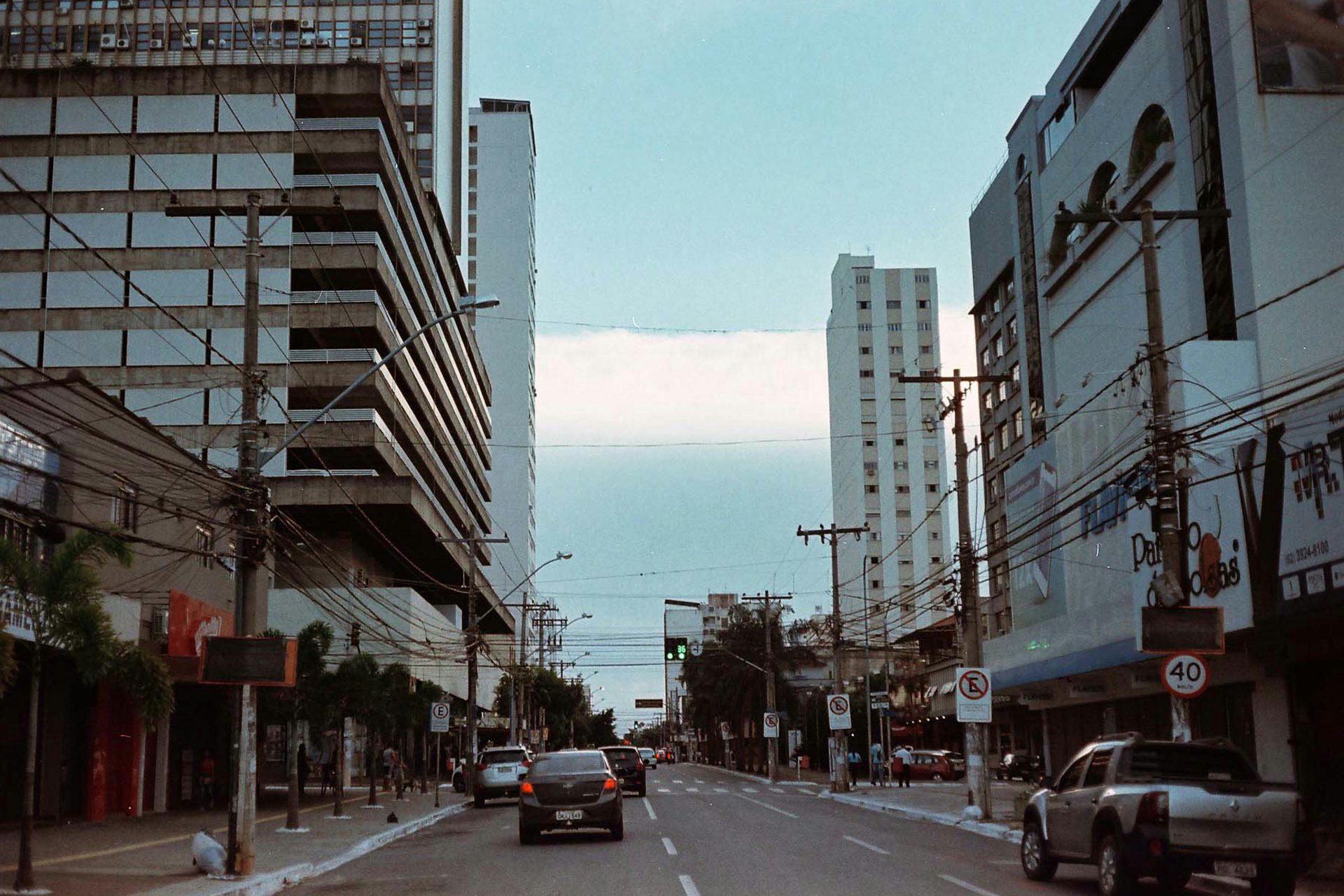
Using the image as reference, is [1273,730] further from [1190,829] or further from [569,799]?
[1190,829]

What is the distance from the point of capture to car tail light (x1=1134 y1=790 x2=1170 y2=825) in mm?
12945

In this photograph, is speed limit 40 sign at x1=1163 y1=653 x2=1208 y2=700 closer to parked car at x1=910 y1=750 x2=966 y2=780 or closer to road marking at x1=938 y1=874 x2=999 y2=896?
road marking at x1=938 y1=874 x2=999 y2=896

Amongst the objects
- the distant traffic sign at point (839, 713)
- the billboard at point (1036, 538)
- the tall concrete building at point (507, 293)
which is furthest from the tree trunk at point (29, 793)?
the tall concrete building at point (507, 293)

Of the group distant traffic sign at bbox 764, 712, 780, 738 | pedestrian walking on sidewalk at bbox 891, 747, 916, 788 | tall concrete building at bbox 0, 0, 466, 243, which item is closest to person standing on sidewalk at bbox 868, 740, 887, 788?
pedestrian walking on sidewalk at bbox 891, 747, 916, 788

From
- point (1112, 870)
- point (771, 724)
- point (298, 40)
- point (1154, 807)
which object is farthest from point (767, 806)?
point (298, 40)

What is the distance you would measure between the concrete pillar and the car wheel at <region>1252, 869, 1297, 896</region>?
43.2 feet

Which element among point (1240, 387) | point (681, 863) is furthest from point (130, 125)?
point (681, 863)

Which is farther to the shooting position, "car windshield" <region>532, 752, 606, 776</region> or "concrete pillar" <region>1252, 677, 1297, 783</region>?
"concrete pillar" <region>1252, 677, 1297, 783</region>

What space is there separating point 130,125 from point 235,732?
52562 mm

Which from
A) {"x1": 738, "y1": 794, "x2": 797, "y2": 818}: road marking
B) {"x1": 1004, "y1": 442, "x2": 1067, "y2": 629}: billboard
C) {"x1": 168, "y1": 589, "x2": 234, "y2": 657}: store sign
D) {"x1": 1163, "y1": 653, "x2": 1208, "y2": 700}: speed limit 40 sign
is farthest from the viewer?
{"x1": 1004, "y1": 442, "x2": 1067, "y2": 629}: billboard

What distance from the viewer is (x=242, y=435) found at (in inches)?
748

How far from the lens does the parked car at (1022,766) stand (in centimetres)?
5078

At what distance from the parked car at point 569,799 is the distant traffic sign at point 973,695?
9.99m

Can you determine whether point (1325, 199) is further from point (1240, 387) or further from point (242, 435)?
point (242, 435)
